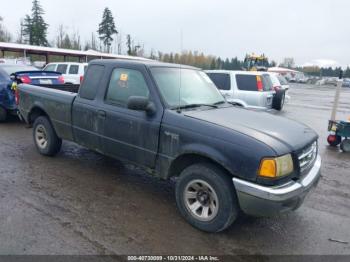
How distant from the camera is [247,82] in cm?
1072

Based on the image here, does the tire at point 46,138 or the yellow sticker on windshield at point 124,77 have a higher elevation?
the yellow sticker on windshield at point 124,77

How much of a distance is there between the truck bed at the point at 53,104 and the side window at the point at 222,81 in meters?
6.52

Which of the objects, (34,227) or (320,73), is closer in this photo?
(34,227)

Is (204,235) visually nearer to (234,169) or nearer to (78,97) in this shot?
(234,169)

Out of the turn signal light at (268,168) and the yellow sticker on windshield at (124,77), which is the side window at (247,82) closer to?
the yellow sticker on windshield at (124,77)

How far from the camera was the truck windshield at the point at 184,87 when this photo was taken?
410 centimetres

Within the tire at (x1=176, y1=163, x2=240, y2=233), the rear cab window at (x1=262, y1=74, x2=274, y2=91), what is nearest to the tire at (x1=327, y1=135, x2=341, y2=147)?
the rear cab window at (x1=262, y1=74, x2=274, y2=91)

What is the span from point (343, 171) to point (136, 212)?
434 centimetres

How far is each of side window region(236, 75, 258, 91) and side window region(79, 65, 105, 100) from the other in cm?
681

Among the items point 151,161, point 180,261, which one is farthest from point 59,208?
point 180,261

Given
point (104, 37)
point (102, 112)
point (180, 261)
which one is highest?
point (104, 37)

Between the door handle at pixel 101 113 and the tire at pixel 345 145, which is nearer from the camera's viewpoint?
the door handle at pixel 101 113

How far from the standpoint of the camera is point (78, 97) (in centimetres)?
498

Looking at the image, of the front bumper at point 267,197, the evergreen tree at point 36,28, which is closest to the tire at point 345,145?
the front bumper at point 267,197
